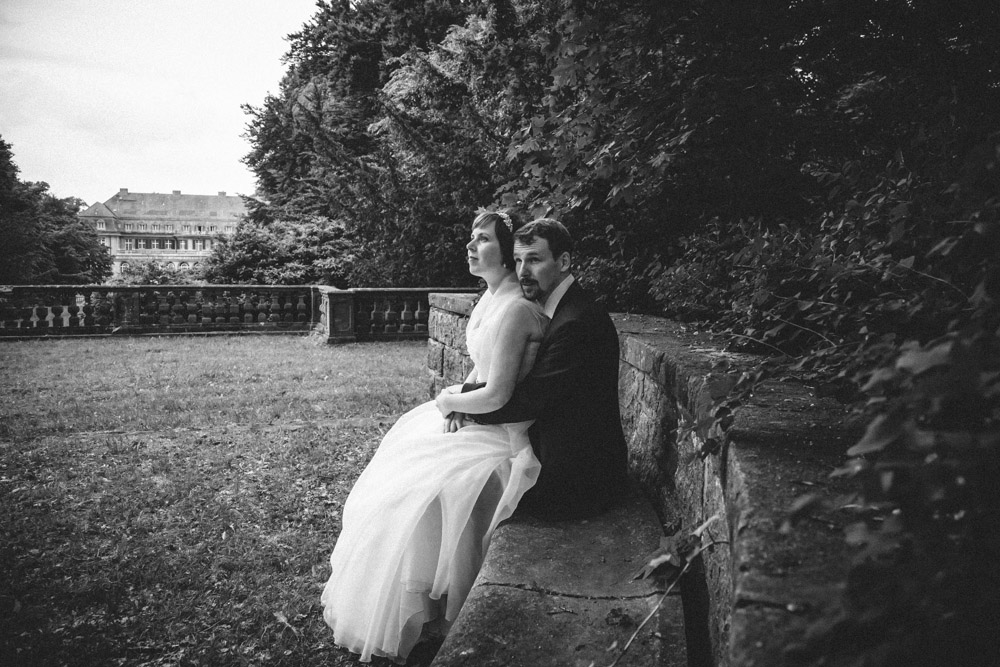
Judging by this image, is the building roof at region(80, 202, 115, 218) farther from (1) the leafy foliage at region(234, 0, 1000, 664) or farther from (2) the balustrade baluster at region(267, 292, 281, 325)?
(1) the leafy foliage at region(234, 0, 1000, 664)

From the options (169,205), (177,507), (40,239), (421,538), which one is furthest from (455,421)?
(169,205)

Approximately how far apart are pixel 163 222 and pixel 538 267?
107228mm

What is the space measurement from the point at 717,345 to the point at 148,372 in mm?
8228

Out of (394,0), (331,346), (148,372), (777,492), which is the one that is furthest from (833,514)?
(394,0)

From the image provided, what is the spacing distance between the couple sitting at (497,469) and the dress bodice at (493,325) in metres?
0.01

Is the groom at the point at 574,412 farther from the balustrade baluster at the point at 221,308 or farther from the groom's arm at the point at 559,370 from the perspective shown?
the balustrade baluster at the point at 221,308

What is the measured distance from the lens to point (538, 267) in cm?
286

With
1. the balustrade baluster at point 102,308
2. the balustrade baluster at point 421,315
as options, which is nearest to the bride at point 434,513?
the balustrade baluster at point 421,315

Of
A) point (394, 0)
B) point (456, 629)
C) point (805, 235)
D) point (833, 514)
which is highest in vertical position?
point (394, 0)

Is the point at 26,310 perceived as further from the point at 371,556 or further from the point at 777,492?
the point at 777,492

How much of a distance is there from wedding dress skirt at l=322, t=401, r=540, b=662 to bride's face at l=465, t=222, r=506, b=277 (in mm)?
893

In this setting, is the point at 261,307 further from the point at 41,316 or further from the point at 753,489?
the point at 753,489

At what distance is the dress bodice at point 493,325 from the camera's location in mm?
2896

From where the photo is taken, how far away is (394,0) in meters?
16.4
